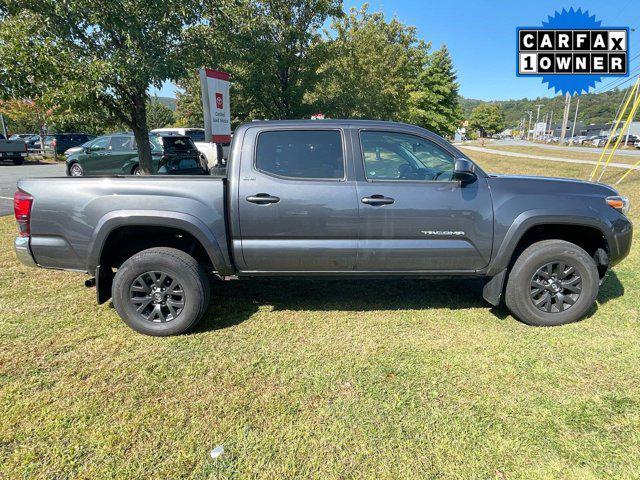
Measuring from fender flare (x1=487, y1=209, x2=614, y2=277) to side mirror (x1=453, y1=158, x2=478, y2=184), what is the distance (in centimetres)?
54

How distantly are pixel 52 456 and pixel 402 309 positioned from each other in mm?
2990

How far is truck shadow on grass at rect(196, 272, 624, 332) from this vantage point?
13.1 feet

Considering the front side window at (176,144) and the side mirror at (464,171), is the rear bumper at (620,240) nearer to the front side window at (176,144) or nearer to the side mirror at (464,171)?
the side mirror at (464,171)

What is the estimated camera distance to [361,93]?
18.2 meters

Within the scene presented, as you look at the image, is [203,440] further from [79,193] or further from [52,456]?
[79,193]

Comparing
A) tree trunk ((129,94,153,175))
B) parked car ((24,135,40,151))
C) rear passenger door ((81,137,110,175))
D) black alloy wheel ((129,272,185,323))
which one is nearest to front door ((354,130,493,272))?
black alloy wheel ((129,272,185,323))

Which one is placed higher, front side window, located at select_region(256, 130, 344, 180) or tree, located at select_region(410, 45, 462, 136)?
tree, located at select_region(410, 45, 462, 136)

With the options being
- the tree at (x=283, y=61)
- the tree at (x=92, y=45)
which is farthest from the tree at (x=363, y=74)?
the tree at (x=92, y=45)

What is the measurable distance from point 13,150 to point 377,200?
23957 millimetres

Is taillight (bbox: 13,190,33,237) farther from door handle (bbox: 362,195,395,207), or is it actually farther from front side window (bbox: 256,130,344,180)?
door handle (bbox: 362,195,395,207)

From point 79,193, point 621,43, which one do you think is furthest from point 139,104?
point 621,43

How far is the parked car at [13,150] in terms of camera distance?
2010cm

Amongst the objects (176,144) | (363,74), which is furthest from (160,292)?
(363,74)

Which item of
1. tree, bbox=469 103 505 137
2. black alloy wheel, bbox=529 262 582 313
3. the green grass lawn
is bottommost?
the green grass lawn
